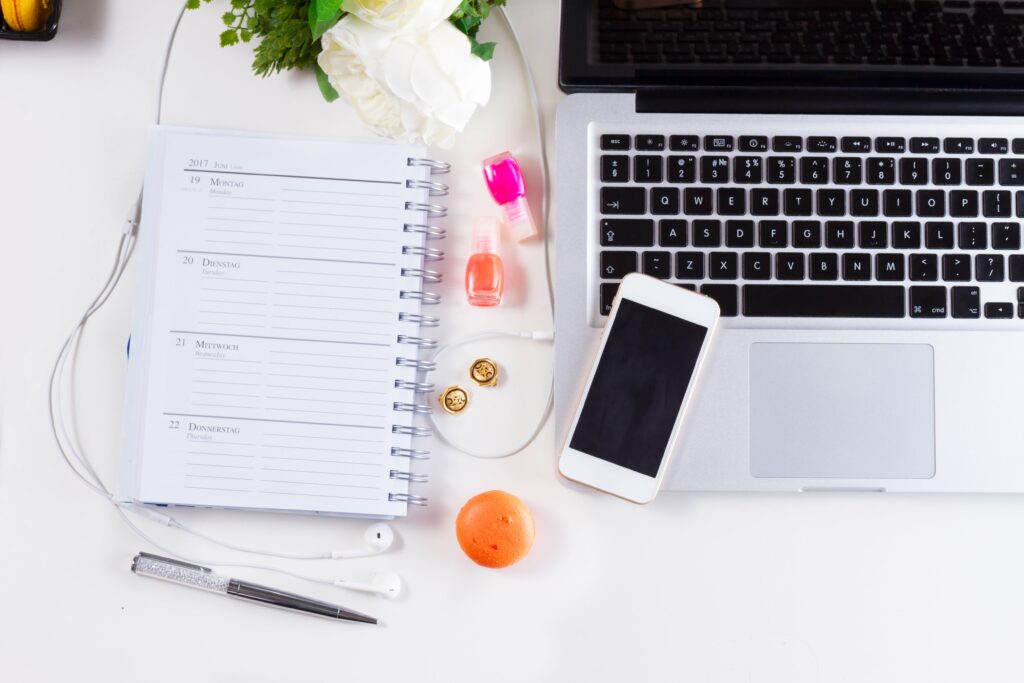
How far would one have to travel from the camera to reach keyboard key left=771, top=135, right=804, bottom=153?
0.67 meters

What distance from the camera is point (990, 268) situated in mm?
659

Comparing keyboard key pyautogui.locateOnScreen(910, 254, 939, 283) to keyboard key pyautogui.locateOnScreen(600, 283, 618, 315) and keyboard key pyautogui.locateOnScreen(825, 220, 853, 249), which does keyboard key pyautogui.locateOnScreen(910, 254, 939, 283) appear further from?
keyboard key pyautogui.locateOnScreen(600, 283, 618, 315)

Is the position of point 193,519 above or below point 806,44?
below

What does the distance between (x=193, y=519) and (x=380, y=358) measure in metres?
0.23

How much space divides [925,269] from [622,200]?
0.89 ft

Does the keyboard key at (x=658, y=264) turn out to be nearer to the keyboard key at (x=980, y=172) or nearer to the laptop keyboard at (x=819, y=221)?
the laptop keyboard at (x=819, y=221)

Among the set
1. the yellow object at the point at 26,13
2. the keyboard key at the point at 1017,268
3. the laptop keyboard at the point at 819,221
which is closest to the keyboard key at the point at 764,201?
the laptop keyboard at the point at 819,221

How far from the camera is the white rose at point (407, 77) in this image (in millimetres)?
565

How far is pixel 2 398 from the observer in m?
0.71

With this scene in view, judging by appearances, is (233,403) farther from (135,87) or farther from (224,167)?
(135,87)

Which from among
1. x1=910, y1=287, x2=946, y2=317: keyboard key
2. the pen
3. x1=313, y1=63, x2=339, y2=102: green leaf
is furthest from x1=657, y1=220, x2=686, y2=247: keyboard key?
the pen

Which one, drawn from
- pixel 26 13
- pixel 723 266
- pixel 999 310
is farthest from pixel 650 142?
pixel 26 13

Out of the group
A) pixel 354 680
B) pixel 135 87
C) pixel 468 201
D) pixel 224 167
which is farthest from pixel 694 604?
pixel 135 87

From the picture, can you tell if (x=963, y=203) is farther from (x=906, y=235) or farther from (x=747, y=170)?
(x=747, y=170)
